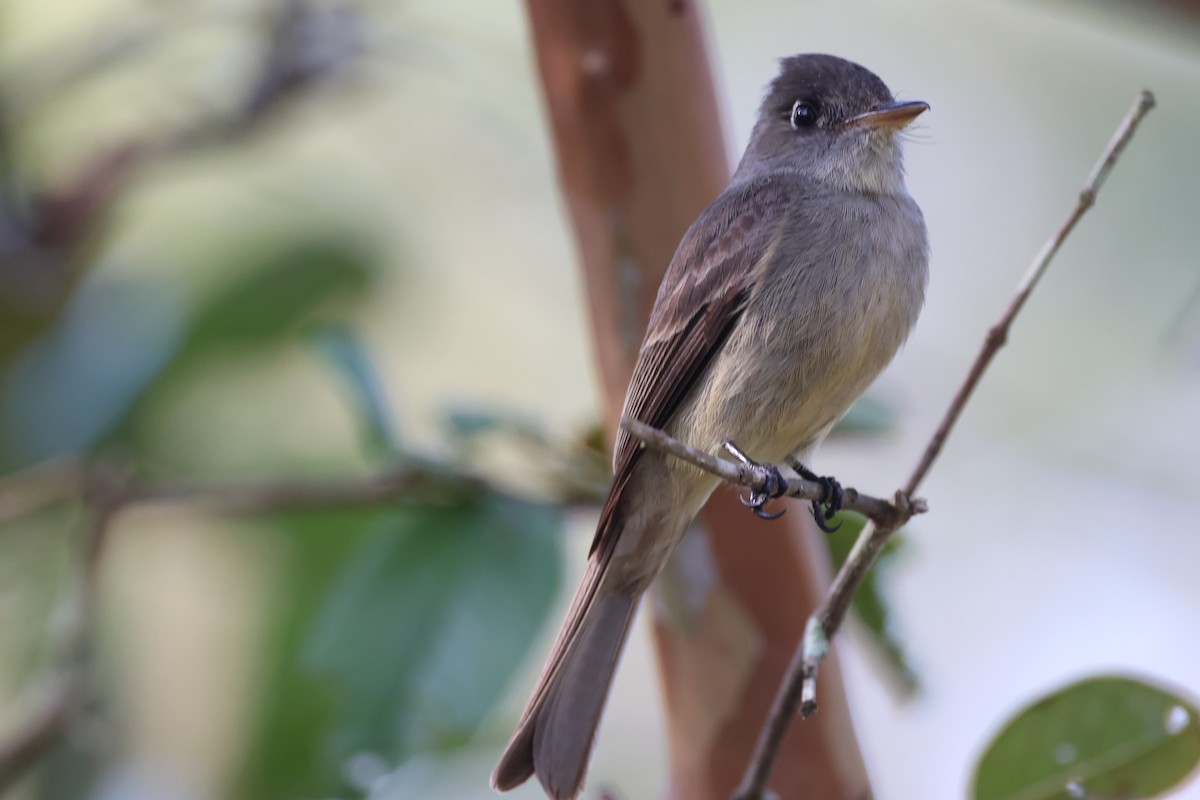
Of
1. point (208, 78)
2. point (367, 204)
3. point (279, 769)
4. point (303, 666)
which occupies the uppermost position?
point (208, 78)

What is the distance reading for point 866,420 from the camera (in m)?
2.57

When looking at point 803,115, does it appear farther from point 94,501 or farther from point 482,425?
point 94,501

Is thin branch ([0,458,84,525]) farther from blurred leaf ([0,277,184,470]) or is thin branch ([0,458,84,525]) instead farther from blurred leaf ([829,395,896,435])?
blurred leaf ([829,395,896,435])

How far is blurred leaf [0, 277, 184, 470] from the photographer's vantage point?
9.62ft

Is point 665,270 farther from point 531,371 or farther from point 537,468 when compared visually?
point 531,371

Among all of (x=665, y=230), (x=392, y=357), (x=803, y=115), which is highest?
(x=803, y=115)

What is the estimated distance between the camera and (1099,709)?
1.91 meters

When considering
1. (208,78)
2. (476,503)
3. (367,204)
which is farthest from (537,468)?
(208,78)

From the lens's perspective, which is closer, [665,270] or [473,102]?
[665,270]

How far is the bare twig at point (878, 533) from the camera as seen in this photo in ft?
4.94

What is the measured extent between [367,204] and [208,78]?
541 millimetres

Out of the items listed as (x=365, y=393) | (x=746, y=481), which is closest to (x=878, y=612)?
(x=746, y=481)

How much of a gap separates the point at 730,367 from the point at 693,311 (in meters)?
0.11

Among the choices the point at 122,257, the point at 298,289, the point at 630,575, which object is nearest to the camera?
the point at 630,575
